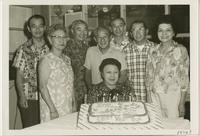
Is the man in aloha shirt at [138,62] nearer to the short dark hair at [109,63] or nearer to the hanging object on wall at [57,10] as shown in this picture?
the short dark hair at [109,63]

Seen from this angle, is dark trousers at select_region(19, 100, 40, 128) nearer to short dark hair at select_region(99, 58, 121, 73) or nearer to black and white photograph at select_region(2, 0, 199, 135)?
black and white photograph at select_region(2, 0, 199, 135)

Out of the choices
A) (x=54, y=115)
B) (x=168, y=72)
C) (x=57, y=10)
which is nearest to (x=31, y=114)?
(x=54, y=115)

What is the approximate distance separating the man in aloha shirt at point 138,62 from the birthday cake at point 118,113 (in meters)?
0.04

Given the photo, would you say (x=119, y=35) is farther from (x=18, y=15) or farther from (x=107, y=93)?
(x=18, y=15)

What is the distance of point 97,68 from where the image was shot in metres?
1.02

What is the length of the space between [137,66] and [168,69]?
0.10 meters

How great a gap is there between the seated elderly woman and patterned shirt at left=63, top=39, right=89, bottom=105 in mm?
32

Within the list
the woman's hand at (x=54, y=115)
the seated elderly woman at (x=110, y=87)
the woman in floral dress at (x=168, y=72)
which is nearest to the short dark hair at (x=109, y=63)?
the seated elderly woman at (x=110, y=87)

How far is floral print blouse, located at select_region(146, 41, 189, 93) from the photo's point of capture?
1014mm

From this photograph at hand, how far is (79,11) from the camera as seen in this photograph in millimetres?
1018
